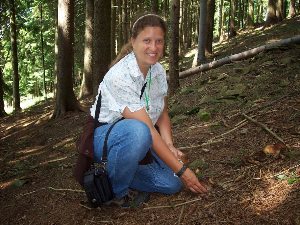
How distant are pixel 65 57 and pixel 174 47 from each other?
14.1ft

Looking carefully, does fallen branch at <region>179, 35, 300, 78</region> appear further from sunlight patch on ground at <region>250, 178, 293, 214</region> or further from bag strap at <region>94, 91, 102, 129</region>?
bag strap at <region>94, 91, 102, 129</region>

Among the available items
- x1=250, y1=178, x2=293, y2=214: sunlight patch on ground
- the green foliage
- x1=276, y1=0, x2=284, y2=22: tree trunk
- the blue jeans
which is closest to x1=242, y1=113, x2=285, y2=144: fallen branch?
x1=250, y1=178, x2=293, y2=214: sunlight patch on ground

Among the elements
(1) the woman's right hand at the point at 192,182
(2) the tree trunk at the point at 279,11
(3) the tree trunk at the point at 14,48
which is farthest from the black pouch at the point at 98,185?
(2) the tree trunk at the point at 279,11

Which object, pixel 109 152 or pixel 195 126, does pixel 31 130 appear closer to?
pixel 195 126

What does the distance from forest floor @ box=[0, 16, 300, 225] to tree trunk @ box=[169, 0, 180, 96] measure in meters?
0.55

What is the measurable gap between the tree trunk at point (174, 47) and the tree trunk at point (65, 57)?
3.82m

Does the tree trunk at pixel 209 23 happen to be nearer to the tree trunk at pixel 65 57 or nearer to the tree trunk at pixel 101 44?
the tree trunk at pixel 65 57

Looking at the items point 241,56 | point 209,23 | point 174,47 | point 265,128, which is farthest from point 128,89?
point 209,23

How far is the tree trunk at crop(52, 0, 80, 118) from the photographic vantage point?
36.1ft

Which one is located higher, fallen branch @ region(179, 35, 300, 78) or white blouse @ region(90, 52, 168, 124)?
white blouse @ region(90, 52, 168, 124)

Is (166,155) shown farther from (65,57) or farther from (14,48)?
(14,48)

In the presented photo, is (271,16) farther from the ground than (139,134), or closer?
farther from the ground

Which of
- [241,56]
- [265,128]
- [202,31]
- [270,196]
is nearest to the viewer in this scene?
[270,196]

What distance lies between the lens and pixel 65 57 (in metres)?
11.1
